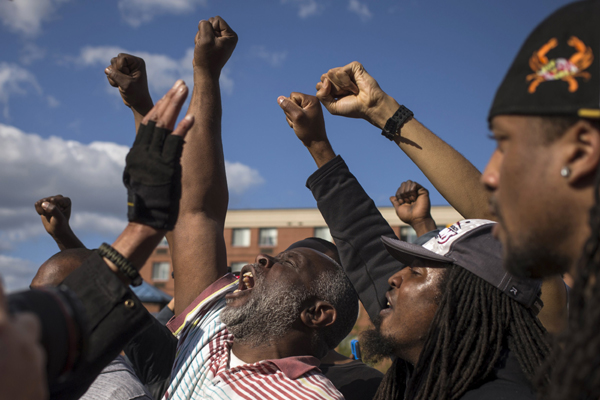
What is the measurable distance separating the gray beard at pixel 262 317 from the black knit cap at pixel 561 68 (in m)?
1.86

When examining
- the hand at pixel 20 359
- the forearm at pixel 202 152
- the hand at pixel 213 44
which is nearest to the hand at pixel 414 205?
the forearm at pixel 202 152

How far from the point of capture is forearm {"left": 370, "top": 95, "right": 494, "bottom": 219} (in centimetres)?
228

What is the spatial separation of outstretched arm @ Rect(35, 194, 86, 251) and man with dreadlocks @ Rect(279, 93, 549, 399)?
2266mm

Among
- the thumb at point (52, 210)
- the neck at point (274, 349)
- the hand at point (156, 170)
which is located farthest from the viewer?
the thumb at point (52, 210)

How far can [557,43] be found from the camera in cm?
120

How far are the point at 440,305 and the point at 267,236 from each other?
42.9m

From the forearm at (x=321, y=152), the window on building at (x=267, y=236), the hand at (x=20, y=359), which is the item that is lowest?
the hand at (x=20, y=359)

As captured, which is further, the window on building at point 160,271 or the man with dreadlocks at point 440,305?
the window on building at point 160,271

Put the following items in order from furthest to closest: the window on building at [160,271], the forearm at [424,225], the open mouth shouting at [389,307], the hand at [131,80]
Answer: the window on building at [160,271] → the forearm at [424,225] → the hand at [131,80] → the open mouth shouting at [389,307]

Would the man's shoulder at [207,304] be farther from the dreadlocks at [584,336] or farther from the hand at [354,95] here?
the dreadlocks at [584,336]

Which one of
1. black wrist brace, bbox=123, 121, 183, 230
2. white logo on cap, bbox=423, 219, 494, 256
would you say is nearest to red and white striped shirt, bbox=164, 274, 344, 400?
white logo on cap, bbox=423, 219, 494, 256

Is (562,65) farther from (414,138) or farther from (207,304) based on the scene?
(207,304)

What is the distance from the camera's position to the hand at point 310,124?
2.84 m

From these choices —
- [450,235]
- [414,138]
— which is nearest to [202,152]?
[414,138]
